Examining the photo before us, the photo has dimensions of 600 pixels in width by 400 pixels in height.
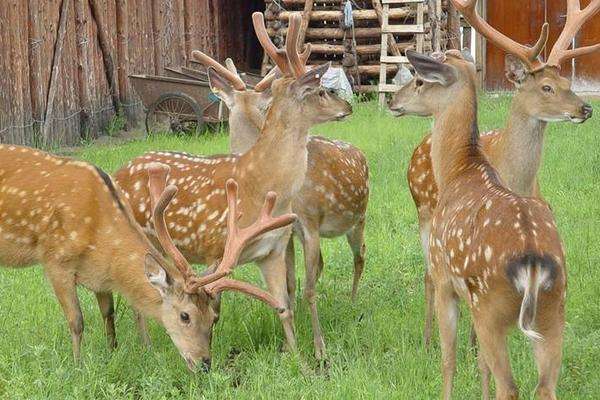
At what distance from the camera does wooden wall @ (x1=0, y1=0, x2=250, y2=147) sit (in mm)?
13758

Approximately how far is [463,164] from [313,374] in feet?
4.30

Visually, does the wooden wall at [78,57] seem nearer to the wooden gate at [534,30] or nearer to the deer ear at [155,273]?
the wooden gate at [534,30]

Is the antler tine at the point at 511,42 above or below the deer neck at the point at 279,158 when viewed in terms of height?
above

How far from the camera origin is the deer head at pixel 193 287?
5695mm

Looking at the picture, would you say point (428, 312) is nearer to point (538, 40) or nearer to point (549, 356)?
point (538, 40)

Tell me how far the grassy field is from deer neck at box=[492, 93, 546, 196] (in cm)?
88

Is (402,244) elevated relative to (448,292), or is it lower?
lower

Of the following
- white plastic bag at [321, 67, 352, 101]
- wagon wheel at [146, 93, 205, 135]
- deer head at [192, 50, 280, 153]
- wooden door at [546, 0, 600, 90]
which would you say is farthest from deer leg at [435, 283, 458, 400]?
wooden door at [546, 0, 600, 90]

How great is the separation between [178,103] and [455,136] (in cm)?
962

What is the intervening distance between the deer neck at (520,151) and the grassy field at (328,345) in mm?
883

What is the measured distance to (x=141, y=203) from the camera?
7.05 metres

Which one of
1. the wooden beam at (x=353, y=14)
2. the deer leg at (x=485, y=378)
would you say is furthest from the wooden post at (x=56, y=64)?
the deer leg at (x=485, y=378)

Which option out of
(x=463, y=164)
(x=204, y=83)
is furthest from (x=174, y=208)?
(x=204, y=83)

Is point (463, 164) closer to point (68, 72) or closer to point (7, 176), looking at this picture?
point (7, 176)
